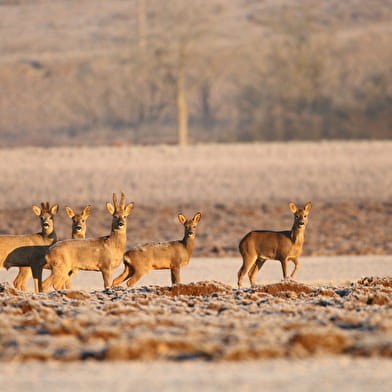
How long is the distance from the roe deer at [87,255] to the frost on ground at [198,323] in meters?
0.56

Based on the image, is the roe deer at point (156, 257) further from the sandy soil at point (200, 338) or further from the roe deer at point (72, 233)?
the roe deer at point (72, 233)

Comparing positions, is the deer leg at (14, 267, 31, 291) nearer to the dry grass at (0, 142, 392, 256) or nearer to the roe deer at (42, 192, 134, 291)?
the roe deer at (42, 192, 134, 291)

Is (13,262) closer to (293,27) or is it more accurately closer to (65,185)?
(65,185)

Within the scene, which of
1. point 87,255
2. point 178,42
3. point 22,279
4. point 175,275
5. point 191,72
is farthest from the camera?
point 191,72

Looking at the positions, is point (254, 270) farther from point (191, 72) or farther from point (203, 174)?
point (191, 72)

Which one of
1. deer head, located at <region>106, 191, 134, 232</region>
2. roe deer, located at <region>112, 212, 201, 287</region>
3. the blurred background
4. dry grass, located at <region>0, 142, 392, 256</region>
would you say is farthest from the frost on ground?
the blurred background

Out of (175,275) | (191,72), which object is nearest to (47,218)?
(175,275)

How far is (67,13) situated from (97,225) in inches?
2933

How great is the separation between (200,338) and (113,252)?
14.8 ft

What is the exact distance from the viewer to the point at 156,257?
12547 millimetres

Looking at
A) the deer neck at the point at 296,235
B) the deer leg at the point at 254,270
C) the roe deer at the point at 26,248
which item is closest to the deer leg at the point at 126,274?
the roe deer at the point at 26,248

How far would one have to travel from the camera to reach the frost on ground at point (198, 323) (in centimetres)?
750

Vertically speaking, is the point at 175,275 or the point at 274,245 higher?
the point at 274,245

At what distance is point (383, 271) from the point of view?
15727mm
